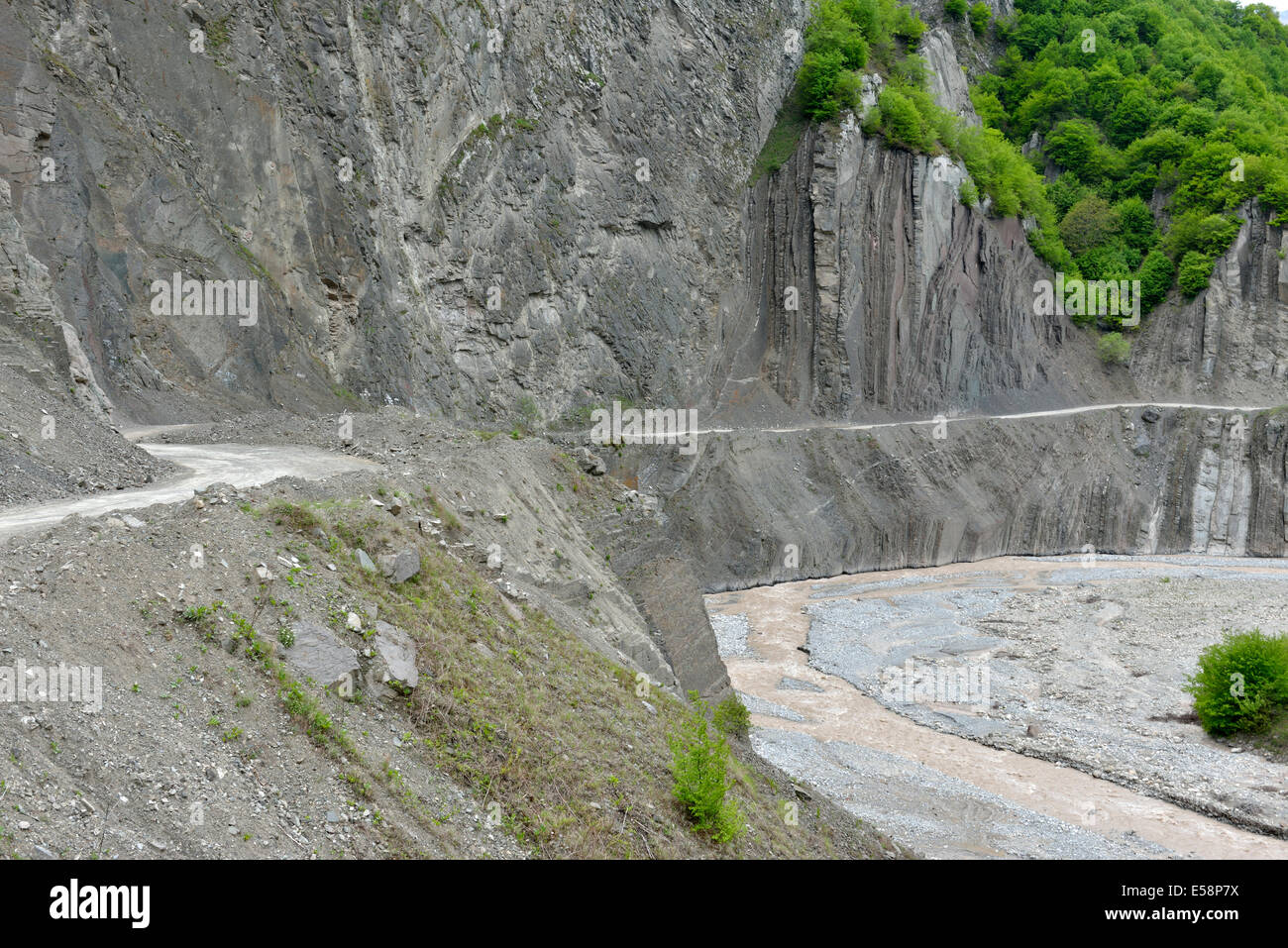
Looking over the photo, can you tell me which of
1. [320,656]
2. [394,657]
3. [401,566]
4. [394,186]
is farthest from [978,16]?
[320,656]

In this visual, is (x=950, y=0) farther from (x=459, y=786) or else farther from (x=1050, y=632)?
(x=459, y=786)

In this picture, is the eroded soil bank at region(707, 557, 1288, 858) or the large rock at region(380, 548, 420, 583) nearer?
the large rock at region(380, 548, 420, 583)

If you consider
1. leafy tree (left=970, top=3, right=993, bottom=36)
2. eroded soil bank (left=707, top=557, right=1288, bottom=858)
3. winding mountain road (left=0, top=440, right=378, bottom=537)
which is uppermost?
leafy tree (left=970, top=3, right=993, bottom=36)

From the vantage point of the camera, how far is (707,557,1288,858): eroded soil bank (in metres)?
17.9

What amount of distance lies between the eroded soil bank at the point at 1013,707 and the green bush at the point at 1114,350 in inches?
765

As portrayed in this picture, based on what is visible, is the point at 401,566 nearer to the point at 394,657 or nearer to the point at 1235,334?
the point at 394,657

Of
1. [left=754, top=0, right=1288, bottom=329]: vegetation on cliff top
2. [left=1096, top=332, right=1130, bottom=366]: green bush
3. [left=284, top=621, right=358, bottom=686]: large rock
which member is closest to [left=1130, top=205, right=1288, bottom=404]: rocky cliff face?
[left=1096, top=332, right=1130, bottom=366]: green bush

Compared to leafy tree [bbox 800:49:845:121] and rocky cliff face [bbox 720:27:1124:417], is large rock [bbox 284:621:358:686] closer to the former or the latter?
rocky cliff face [bbox 720:27:1124:417]

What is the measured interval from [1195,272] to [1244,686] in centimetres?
4261

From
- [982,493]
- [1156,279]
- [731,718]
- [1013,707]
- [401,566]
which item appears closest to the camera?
[401,566]

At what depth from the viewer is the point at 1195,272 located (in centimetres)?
5638

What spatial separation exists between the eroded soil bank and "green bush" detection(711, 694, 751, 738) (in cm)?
393

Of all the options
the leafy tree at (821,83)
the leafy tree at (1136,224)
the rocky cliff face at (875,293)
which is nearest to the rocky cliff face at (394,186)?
the leafy tree at (821,83)

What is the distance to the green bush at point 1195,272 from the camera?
56.2 metres
